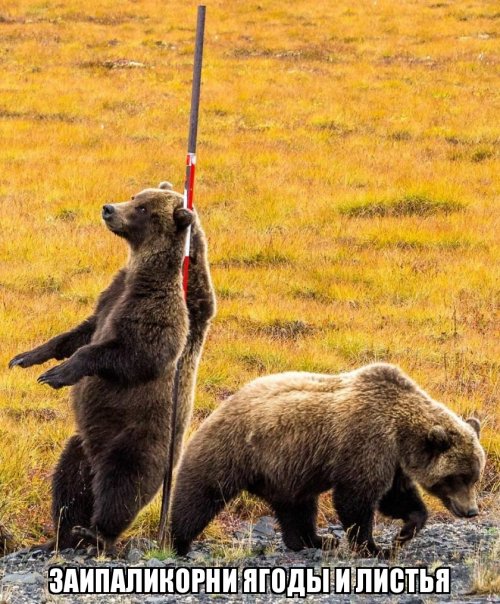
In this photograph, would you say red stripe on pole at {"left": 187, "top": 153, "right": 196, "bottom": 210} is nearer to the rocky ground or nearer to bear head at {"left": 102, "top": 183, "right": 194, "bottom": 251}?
bear head at {"left": 102, "top": 183, "right": 194, "bottom": 251}

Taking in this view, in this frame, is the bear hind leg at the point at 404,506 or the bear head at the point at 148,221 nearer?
Result: the bear hind leg at the point at 404,506

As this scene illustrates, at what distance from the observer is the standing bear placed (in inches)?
255

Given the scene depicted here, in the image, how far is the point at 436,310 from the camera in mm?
12297

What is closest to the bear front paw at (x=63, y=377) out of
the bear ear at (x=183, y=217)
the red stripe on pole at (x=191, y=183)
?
the bear ear at (x=183, y=217)

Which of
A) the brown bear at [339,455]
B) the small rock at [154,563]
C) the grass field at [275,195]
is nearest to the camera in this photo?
the small rock at [154,563]

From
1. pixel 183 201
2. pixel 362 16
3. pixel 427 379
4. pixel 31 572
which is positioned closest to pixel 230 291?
pixel 427 379

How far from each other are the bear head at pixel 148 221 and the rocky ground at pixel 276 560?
1.93 metres

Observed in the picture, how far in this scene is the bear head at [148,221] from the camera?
6750 millimetres

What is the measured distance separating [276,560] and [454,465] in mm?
1231

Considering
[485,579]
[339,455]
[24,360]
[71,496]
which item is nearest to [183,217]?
[24,360]

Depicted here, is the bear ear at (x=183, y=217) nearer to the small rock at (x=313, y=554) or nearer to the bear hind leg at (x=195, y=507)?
the bear hind leg at (x=195, y=507)

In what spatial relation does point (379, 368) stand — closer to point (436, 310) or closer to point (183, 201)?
point (183, 201)

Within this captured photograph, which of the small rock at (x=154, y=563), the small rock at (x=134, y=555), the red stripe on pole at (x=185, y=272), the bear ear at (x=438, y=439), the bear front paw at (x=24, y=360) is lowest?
the small rock at (x=134, y=555)

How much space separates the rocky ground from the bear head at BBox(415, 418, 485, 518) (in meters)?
0.29
